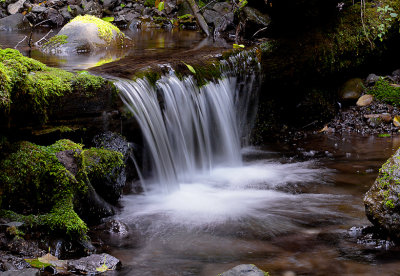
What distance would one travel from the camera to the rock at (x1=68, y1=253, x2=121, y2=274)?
119 inches

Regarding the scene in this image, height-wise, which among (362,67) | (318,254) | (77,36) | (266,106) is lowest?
(318,254)

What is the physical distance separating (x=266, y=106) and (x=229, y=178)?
2219 mm

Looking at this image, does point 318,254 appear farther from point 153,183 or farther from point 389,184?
point 153,183

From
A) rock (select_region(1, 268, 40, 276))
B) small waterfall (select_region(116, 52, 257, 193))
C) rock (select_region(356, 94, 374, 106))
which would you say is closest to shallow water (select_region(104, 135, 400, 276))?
small waterfall (select_region(116, 52, 257, 193))

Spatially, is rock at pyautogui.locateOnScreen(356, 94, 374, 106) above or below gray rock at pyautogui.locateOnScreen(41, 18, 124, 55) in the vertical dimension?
below

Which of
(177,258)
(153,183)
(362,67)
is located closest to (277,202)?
(153,183)

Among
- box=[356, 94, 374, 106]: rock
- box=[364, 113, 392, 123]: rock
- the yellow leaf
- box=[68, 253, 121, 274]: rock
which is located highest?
box=[356, 94, 374, 106]: rock

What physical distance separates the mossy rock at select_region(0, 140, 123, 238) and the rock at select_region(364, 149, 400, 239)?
2.28 m

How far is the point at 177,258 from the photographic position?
3488 millimetres

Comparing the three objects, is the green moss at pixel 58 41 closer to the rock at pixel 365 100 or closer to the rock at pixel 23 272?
the rock at pixel 365 100

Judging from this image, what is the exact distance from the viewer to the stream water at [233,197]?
3400mm

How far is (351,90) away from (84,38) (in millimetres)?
5279

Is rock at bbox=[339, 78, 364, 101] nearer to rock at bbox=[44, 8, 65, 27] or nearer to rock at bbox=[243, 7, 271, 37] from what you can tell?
rock at bbox=[243, 7, 271, 37]

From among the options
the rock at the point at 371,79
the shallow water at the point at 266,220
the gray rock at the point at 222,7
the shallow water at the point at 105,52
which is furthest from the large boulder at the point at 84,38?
the rock at the point at 371,79
